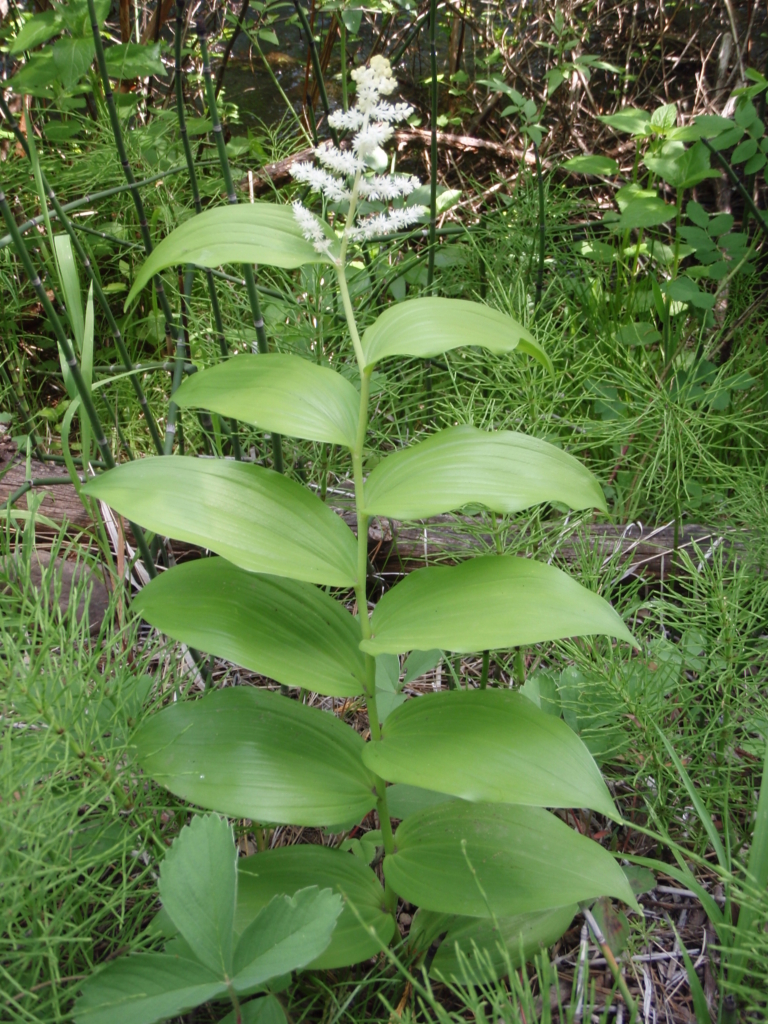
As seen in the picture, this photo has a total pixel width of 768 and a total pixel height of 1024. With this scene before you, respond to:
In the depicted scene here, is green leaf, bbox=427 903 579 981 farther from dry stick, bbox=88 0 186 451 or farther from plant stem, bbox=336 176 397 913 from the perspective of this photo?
dry stick, bbox=88 0 186 451

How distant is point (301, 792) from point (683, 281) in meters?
1.21

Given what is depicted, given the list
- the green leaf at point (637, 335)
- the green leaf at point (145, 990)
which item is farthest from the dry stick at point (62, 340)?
the green leaf at point (637, 335)

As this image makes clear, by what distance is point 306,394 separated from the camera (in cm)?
68

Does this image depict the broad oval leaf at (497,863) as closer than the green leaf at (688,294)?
Yes

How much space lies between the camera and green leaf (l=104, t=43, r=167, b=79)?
1.52 m

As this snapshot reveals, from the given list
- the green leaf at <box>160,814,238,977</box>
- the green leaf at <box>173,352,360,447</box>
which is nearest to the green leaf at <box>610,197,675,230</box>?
the green leaf at <box>173,352,360,447</box>

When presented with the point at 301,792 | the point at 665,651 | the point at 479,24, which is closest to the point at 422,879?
the point at 301,792

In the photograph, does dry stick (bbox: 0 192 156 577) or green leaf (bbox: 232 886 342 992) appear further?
dry stick (bbox: 0 192 156 577)

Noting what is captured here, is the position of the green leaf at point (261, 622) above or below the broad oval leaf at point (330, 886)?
above

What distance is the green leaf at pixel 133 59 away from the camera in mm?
1517

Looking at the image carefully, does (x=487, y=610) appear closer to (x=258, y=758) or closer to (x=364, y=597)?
(x=364, y=597)

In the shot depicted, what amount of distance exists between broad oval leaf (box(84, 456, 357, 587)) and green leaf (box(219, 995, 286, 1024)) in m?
0.32

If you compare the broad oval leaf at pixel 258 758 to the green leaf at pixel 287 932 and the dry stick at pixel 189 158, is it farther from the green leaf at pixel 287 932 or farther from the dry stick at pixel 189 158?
the dry stick at pixel 189 158

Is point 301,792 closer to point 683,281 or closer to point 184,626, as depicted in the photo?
point 184,626
